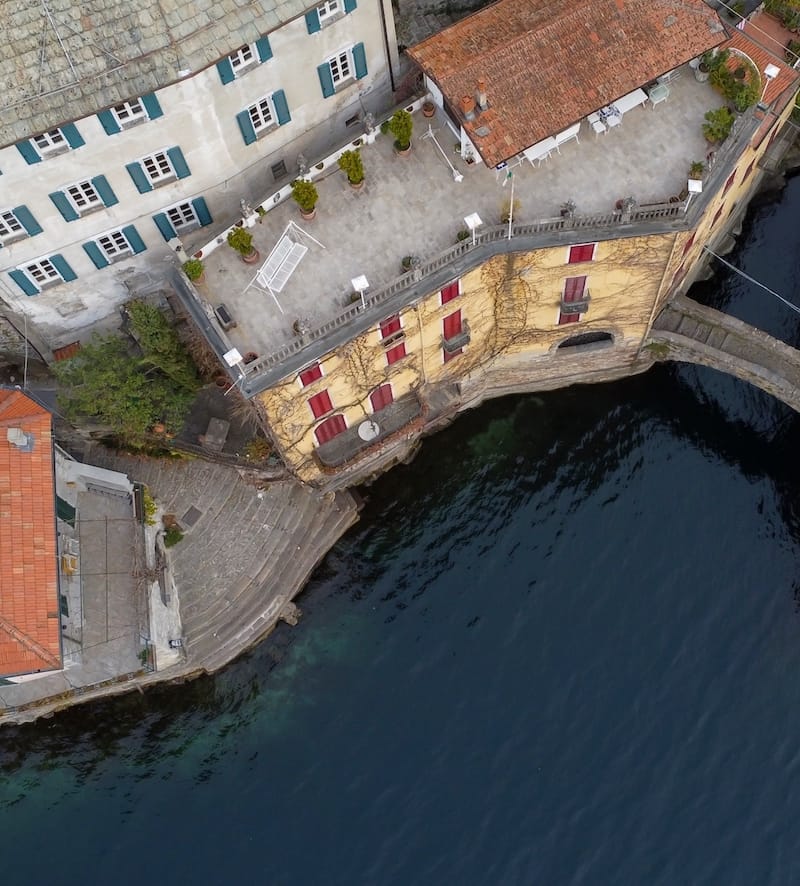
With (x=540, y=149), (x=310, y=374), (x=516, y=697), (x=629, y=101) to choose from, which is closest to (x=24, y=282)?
(x=310, y=374)

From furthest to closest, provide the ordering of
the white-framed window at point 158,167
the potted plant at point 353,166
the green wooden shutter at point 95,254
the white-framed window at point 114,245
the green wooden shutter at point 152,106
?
the white-framed window at point 114,245
the green wooden shutter at point 95,254
the potted plant at point 353,166
the white-framed window at point 158,167
the green wooden shutter at point 152,106

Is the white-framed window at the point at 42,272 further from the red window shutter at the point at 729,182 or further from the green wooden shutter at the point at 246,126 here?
Result: the red window shutter at the point at 729,182

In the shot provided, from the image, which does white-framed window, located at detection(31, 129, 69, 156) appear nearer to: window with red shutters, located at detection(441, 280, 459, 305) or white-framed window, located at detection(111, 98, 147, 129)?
white-framed window, located at detection(111, 98, 147, 129)

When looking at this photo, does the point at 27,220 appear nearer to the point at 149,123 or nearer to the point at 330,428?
the point at 149,123

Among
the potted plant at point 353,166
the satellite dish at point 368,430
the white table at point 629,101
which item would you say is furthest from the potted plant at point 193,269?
the white table at point 629,101

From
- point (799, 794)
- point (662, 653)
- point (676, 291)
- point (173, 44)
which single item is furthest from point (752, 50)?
point (799, 794)

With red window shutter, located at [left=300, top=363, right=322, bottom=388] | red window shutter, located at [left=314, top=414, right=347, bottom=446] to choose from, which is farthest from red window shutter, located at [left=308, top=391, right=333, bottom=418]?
red window shutter, located at [left=300, top=363, right=322, bottom=388]
